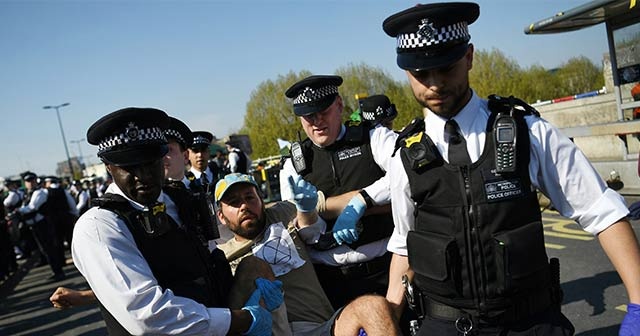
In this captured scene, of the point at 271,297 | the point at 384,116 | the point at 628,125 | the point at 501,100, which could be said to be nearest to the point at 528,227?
the point at 501,100

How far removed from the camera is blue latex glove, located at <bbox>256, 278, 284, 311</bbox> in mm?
2326

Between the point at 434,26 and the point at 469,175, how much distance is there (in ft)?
1.81

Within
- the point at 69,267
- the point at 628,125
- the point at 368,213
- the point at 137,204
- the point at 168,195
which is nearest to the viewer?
the point at 137,204

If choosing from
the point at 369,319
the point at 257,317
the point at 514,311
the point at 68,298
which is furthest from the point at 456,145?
the point at 68,298

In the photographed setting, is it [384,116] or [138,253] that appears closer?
[138,253]

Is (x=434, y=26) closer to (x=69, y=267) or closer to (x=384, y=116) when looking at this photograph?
(x=384, y=116)

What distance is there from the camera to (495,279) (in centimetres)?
173

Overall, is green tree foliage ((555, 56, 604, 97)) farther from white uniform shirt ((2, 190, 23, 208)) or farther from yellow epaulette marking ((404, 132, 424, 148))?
yellow epaulette marking ((404, 132, 424, 148))

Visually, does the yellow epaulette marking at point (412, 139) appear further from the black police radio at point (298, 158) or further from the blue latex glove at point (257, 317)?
the black police radio at point (298, 158)

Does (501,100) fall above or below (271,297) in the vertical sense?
above

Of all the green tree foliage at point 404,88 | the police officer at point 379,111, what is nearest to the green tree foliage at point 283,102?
the green tree foliage at point 404,88

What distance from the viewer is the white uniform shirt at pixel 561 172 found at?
164cm

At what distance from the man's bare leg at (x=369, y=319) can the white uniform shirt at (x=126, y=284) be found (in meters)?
0.79

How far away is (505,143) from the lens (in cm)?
168
